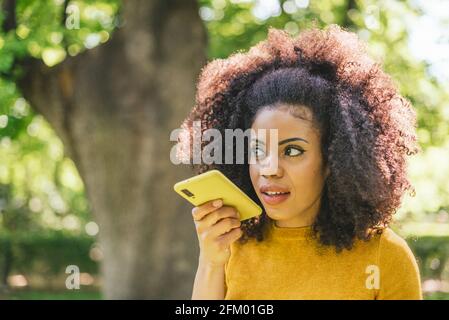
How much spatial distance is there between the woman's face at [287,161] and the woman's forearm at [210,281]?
0.88 feet

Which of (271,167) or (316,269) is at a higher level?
(271,167)

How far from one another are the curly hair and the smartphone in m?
0.15

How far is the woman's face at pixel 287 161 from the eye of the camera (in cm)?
209

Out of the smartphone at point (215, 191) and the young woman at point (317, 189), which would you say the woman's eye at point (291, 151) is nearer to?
the young woman at point (317, 189)

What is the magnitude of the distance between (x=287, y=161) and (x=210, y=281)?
0.48 metres

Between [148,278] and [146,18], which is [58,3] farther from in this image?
[148,278]

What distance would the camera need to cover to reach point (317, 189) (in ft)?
7.16

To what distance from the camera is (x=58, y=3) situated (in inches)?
299

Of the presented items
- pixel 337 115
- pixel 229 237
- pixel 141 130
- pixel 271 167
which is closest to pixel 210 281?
pixel 229 237

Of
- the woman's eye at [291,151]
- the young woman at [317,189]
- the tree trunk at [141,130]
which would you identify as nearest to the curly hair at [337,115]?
the young woman at [317,189]

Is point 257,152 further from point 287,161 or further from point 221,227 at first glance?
point 221,227

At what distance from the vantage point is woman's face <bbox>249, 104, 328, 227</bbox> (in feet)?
6.85

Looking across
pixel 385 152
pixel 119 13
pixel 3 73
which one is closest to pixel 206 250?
pixel 385 152
